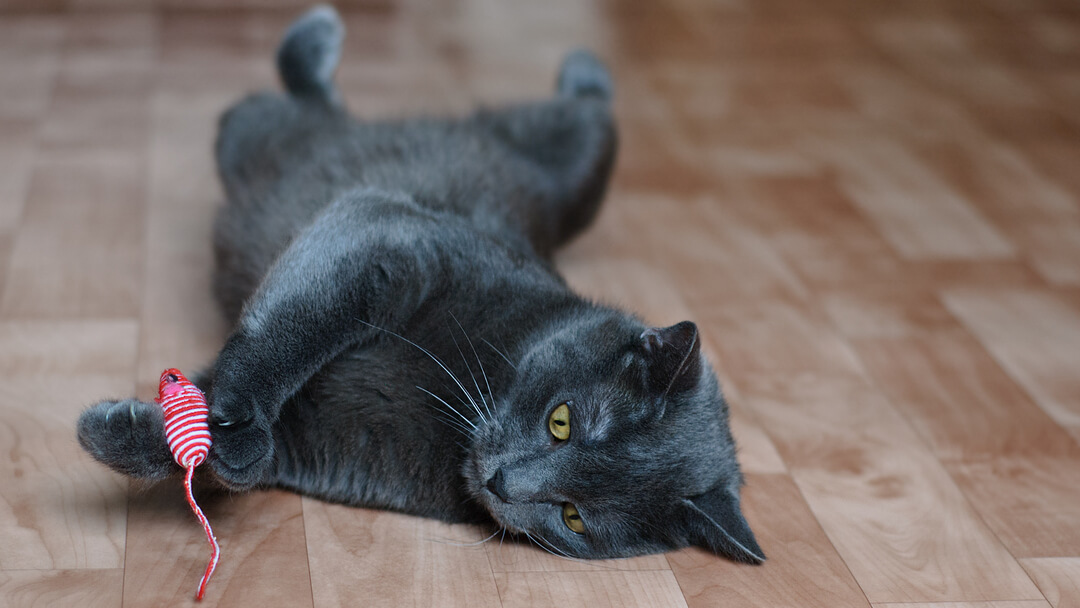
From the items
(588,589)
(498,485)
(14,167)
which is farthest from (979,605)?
(14,167)

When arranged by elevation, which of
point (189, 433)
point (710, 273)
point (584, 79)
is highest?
point (584, 79)

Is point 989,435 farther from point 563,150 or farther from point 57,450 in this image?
point 57,450

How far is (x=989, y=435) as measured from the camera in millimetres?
1802

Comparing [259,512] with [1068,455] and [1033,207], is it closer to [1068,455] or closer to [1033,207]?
[1068,455]

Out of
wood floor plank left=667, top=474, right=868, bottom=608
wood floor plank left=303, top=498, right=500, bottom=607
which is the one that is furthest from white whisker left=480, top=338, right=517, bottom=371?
wood floor plank left=667, top=474, right=868, bottom=608

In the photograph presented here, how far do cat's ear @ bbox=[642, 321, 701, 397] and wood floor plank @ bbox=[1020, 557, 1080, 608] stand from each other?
0.57 meters

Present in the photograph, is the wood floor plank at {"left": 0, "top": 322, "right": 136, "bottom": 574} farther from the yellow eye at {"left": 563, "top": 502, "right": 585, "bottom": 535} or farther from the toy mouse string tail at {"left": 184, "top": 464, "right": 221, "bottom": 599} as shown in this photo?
the yellow eye at {"left": 563, "top": 502, "right": 585, "bottom": 535}

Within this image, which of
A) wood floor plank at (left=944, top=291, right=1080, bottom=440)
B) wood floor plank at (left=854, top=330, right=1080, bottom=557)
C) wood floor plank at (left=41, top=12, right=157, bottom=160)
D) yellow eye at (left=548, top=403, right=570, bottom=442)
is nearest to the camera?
yellow eye at (left=548, top=403, right=570, bottom=442)

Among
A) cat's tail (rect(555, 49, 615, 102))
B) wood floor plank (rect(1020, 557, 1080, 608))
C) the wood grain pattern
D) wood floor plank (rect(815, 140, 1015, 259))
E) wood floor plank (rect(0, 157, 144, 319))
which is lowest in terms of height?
wood floor plank (rect(0, 157, 144, 319))

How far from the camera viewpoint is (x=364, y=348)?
149 cm

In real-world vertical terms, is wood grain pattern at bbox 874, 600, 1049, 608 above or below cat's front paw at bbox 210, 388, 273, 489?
below

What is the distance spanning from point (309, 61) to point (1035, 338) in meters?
1.56

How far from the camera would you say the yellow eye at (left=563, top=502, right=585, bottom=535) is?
1360mm

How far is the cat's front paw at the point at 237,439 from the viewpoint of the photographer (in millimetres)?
1302
